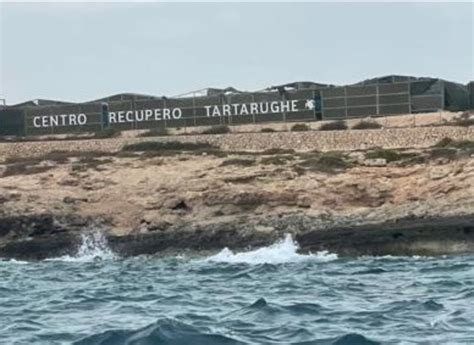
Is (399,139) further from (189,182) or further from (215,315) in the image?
(215,315)

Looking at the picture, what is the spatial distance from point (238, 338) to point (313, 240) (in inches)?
986

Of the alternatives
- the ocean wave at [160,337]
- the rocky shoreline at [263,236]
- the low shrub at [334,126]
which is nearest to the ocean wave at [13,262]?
the rocky shoreline at [263,236]

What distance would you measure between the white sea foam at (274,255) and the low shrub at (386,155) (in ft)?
31.2

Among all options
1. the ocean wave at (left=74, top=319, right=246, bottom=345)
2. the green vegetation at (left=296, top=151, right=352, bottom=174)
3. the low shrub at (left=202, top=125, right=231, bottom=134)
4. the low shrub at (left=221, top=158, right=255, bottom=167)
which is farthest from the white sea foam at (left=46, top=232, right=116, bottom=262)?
the ocean wave at (left=74, top=319, right=246, bottom=345)

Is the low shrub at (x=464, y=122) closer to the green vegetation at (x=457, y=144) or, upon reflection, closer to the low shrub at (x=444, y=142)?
the low shrub at (x=444, y=142)

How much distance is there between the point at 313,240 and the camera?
4006cm

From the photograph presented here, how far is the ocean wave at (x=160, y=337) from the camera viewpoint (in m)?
15.0

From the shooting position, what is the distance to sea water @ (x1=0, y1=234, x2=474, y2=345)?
50.8 ft

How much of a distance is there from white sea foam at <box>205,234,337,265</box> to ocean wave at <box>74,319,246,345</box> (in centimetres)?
1949

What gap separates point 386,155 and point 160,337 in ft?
117

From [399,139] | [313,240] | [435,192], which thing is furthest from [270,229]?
[399,139]

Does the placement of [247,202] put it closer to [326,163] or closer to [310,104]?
[326,163]

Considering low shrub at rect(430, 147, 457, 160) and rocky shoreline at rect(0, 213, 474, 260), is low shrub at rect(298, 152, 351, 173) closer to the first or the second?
low shrub at rect(430, 147, 457, 160)

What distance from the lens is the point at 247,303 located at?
790 inches
